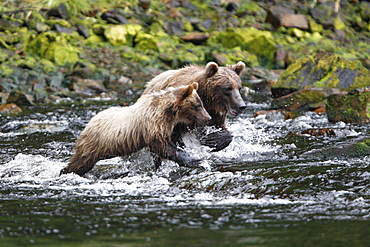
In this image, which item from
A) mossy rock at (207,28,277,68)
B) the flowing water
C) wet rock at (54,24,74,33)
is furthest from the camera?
mossy rock at (207,28,277,68)

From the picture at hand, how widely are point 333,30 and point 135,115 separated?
82.0 ft

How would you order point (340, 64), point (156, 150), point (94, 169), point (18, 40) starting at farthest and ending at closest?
point (18, 40) → point (340, 64) → point (94, 169) → point (156, 150)

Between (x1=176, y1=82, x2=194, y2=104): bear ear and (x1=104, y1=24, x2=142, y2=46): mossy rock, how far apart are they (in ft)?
54.7

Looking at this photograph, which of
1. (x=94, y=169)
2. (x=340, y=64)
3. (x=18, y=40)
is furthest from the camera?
(x=18, y=40)

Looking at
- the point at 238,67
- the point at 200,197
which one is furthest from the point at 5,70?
the point at 200,197

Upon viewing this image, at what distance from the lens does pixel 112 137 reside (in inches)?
340

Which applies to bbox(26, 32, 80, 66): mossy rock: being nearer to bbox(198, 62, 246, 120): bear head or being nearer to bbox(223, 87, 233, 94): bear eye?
bbox(198, 62, 246, 120): bear head

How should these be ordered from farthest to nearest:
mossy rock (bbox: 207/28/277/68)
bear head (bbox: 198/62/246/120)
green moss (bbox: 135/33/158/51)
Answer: mossy rock (bbox: 207/28/277/68), green moss (bbox: 135/33/158/51), bear head (bbox: 198/62/246/120)

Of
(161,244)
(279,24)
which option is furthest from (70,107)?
(279,24)

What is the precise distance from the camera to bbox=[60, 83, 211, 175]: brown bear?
8438 millimetres

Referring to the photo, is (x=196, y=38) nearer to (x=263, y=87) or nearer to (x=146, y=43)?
(x=146, y=43)

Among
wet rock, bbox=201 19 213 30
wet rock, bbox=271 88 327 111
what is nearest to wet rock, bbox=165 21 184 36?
wet rock, bbox=201 19 213 30

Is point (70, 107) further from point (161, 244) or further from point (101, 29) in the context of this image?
point (161, 244)

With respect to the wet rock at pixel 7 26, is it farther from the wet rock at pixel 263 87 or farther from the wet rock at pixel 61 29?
the wet rock at pixel 263 87
